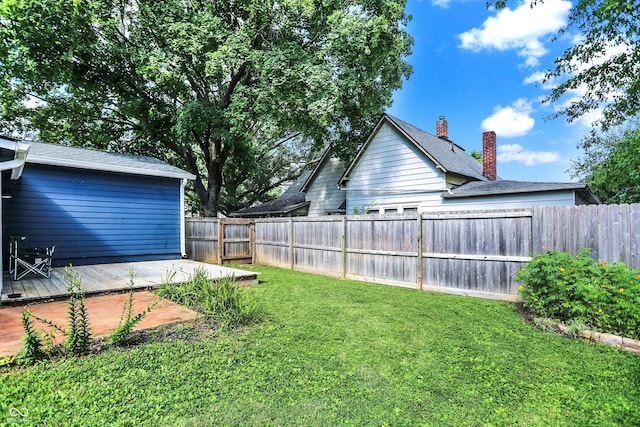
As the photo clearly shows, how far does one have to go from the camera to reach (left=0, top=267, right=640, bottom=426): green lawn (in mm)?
2398

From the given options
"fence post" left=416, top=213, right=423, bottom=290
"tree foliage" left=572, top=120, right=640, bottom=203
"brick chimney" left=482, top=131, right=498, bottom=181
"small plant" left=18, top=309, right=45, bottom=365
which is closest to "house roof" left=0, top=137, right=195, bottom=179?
"small plant" left=18, top=309, right=45, bottom=365

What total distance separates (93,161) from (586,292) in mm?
11046

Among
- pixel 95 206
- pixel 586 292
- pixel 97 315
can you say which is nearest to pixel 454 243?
pixel 586 292

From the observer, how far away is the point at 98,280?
6.66 metres

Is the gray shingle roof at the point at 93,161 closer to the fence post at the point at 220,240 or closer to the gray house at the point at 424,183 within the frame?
the fence post at the point at 220,240

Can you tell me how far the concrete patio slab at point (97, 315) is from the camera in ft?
12.3

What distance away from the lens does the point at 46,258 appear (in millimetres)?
6867

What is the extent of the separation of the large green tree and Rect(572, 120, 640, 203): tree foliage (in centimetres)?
793

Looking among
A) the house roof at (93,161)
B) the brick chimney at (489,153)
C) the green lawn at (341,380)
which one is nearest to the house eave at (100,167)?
the house roof at (93,161)

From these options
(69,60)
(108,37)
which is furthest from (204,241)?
(108,37)

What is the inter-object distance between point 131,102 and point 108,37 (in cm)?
241

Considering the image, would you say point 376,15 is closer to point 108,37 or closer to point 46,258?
point 108,37

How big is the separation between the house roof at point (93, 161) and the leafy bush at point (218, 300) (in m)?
5.09

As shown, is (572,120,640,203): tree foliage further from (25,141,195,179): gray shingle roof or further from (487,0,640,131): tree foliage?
(25,141,195,179): gray shingle roof
